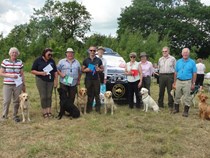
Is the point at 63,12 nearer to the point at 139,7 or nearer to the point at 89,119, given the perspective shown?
the point at 139,7

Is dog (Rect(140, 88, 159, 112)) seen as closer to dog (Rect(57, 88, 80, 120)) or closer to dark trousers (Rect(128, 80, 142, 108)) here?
dark trousers (Rect(128, 80, 142, 108))

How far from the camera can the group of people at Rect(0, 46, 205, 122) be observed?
6969 millimetres

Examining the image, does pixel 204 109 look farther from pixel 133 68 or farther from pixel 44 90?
pixel 44 90

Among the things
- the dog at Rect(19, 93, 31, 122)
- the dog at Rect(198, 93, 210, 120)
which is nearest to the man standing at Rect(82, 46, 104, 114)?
the dog at Rect(19, 93, 31, 122)

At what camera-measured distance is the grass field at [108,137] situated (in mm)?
5121

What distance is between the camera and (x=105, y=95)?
825 cm

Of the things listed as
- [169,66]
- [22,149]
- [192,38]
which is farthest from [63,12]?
[22,149]

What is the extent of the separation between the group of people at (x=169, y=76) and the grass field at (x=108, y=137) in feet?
2.30

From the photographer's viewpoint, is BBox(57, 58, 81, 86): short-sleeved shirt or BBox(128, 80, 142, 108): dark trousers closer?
BBox(57, 58, 81, 86): short-sleeved shirt

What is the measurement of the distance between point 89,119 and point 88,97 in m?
0.88

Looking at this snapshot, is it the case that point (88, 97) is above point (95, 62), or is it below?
below

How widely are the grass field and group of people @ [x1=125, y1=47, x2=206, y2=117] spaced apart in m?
0.70

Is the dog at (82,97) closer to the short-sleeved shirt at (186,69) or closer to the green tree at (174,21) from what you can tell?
the short-sleeved shirt at (186,69)

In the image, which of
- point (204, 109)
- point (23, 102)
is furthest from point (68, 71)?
point (204, 109)
